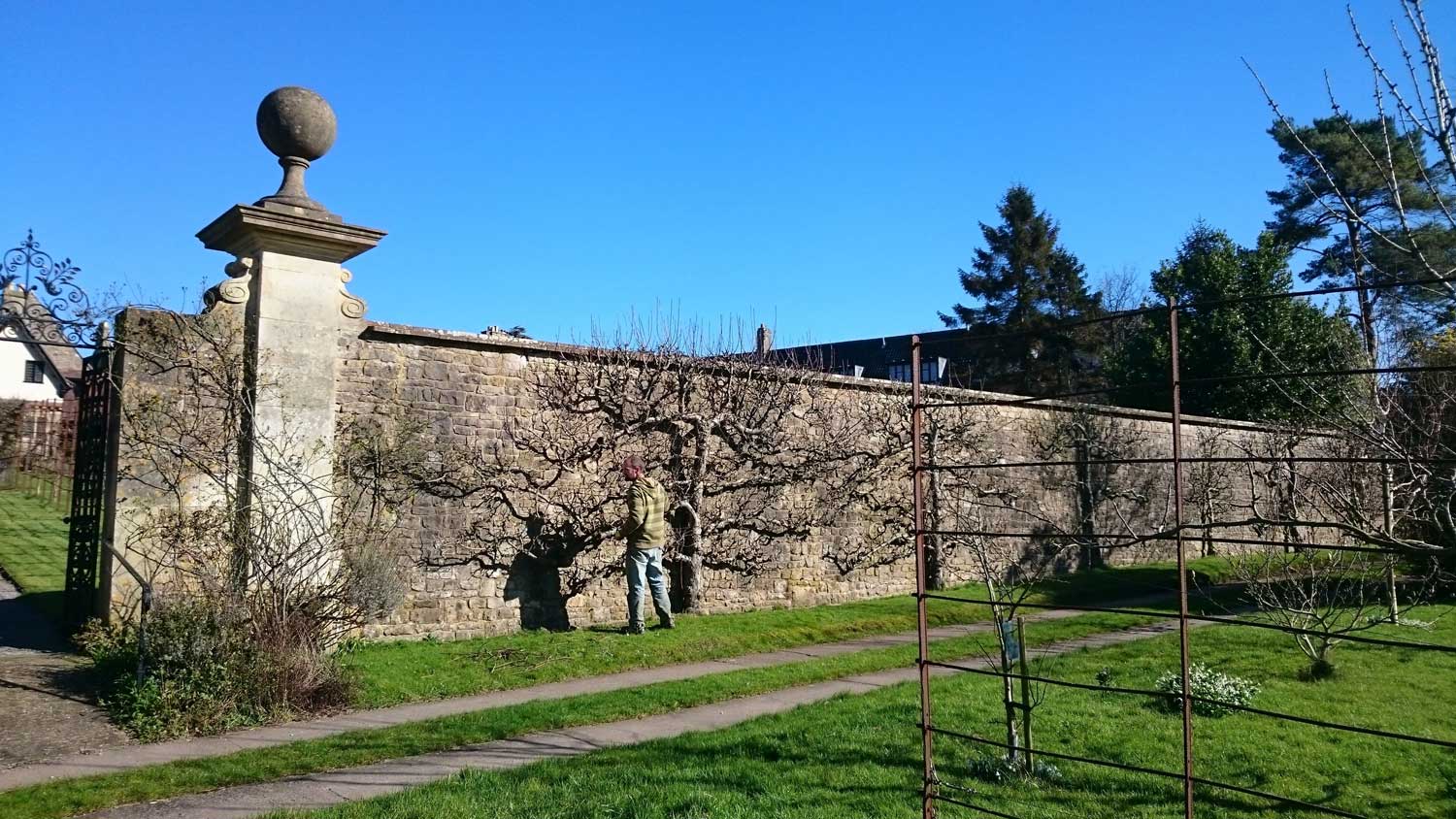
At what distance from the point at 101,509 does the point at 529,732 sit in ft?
16.2

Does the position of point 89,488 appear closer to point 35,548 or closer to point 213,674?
point 213,674

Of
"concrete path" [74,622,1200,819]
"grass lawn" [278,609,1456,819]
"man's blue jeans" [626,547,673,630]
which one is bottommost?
"concrete path" [74,622,1200,819]

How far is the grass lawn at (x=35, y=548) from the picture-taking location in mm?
12016

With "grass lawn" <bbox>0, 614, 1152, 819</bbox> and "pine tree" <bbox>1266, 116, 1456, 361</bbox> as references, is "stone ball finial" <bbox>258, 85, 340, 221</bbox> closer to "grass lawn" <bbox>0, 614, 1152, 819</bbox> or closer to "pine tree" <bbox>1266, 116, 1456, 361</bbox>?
"grass lawn" <bbox>0, 614, 1152, 819</bbox>

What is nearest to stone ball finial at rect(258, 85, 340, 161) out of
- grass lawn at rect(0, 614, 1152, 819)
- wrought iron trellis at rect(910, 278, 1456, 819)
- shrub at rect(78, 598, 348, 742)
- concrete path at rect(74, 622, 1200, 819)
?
shrub at rect(78, 598, 348, 742)

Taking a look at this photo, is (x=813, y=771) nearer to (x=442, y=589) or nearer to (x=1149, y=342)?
(x=442, y=589)

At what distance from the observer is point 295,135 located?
915cm

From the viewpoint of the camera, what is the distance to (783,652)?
10.7 metres

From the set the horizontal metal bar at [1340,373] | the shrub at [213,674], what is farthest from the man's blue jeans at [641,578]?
the horizontal metal bar at [1340,373]

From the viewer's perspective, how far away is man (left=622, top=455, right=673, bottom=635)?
10.4m

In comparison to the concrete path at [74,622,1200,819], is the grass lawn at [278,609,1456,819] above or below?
above

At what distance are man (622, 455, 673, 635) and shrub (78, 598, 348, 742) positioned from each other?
11.2 ft

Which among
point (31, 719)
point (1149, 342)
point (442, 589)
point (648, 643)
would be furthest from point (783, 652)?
point (1149, 342)

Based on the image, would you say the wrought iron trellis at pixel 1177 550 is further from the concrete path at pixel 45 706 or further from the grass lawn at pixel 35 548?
the grass lawn at pixel 35 548
